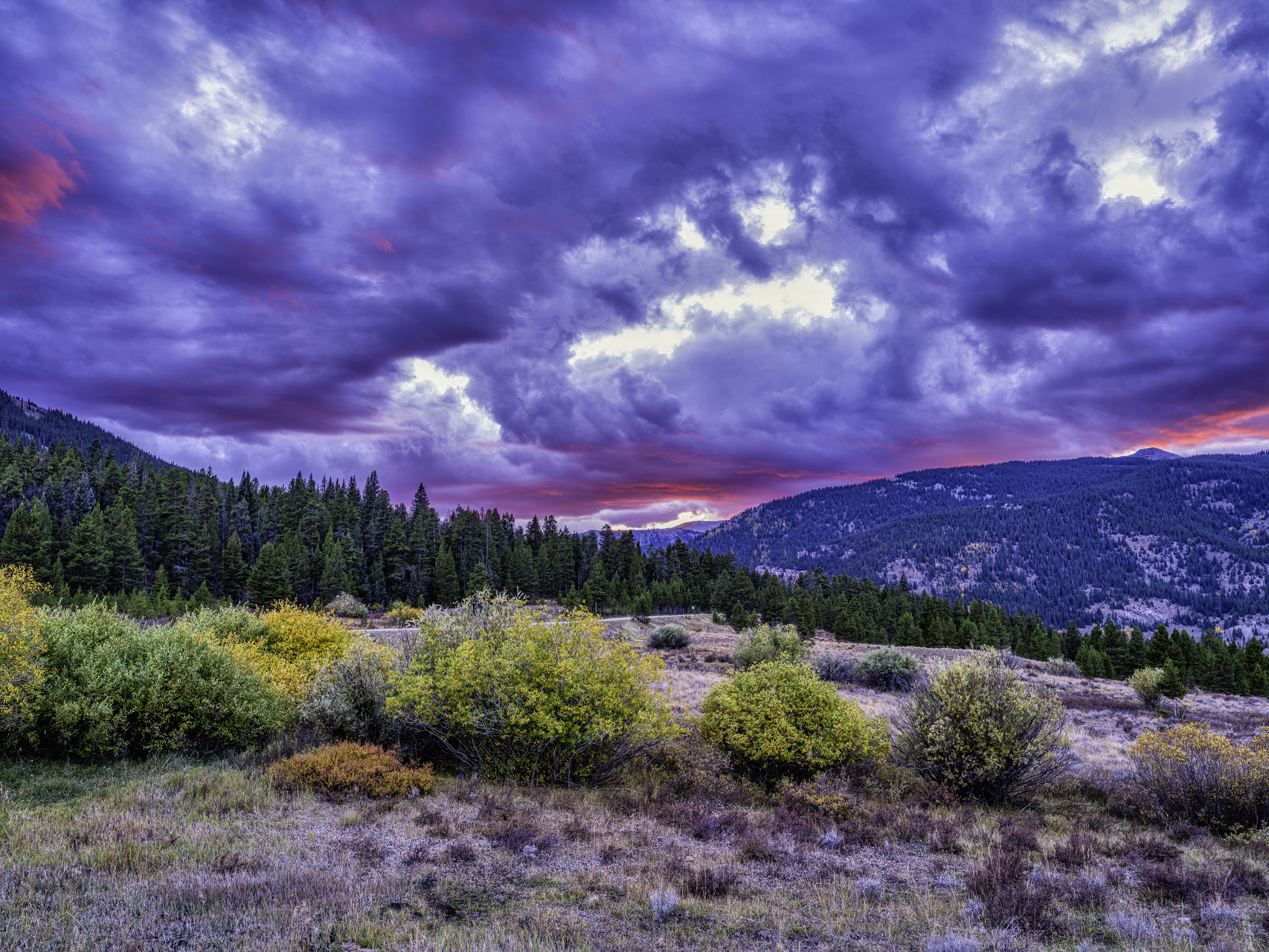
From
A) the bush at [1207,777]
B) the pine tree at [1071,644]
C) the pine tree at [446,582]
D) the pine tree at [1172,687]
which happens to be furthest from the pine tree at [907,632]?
the bush at [1207,777]

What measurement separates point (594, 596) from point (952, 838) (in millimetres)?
85002

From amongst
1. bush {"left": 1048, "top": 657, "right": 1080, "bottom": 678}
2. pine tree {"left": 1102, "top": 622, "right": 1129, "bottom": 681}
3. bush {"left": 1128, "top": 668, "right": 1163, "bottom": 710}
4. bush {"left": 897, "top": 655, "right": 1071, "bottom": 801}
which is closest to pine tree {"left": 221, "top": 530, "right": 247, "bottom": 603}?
bush {"left": 897, "top": 655, "right": 1071, "bottom": 801}

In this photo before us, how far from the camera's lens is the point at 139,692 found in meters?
14.4

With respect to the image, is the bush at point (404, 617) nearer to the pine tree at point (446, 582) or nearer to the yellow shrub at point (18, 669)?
the pine tree at point (446, 582)

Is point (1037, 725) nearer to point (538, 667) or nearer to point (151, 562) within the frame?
point (538, 667)

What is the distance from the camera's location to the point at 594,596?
311ft

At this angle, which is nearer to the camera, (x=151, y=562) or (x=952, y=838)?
(x=952, y=838)

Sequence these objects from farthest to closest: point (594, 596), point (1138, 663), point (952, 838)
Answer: point (594, 596)
point (1138, 663)
point (952, 838)

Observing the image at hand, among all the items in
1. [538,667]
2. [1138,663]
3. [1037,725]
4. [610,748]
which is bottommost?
[1138,663]

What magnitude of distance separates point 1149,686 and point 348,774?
46.5 m

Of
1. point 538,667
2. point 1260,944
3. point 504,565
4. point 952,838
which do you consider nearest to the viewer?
point 1260,944

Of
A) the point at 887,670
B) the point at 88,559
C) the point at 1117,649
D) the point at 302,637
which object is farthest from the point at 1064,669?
the point at 88,559

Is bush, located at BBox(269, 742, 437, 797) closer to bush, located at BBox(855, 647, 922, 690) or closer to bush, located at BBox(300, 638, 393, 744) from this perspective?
bush, located at BBox(300, 638, 393, 744)

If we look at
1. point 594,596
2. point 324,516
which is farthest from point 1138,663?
point 324,516
